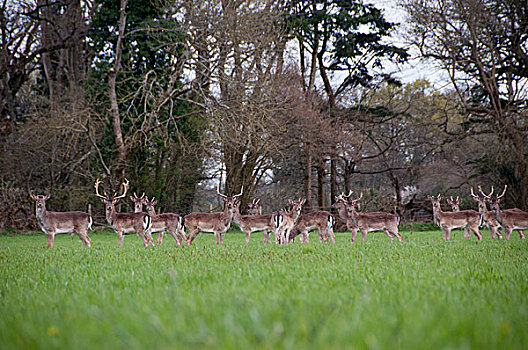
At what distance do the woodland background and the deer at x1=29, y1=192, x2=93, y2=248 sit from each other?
18.6 feet

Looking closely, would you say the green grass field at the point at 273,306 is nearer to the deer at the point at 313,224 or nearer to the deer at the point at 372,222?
the deer at the point at 313,224

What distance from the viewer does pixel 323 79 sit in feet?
84.2

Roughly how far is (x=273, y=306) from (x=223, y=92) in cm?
1753

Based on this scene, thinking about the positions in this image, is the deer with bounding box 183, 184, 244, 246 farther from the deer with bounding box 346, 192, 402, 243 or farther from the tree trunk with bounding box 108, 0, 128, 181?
the tree trunk with bounding box 108, 0, 128, 181

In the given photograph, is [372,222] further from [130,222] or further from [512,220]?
[130,222]

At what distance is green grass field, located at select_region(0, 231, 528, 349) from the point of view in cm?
250

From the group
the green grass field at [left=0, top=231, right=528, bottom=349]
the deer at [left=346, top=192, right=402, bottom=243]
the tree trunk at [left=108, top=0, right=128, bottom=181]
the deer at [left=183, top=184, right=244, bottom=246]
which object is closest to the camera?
the green grass field at [left=0, top=231, right=528, bottom=349]

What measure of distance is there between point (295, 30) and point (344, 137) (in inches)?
230

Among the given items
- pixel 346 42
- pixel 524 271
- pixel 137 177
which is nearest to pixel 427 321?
pixel 524 271

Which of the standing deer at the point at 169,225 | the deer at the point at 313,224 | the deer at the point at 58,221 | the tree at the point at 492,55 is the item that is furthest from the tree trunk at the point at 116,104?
the tree at the point at 492,55

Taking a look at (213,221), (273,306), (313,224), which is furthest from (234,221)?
(273,306)

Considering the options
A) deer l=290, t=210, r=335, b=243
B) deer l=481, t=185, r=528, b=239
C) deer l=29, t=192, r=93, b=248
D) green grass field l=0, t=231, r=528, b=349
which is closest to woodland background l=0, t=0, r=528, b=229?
deer l=290, t=210, r=335, b=243

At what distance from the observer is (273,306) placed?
3.31 metres

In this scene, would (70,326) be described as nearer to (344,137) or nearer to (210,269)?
(210,269)
